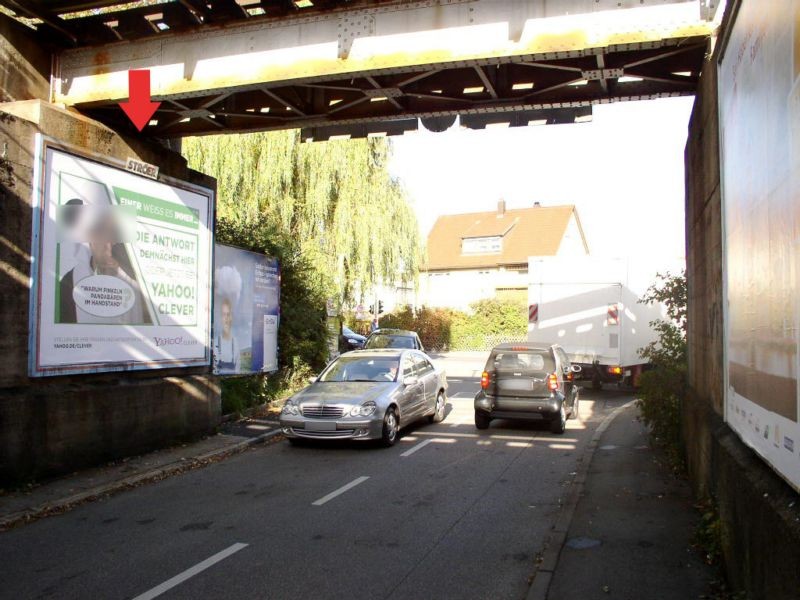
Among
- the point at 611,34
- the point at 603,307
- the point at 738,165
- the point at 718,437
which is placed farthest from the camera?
the point at 603,307

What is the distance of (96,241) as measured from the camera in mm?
9031

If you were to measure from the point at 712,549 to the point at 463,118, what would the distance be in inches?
268

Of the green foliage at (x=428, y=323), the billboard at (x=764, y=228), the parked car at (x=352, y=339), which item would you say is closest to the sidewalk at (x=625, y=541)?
the billboard at (x=764, y=228)

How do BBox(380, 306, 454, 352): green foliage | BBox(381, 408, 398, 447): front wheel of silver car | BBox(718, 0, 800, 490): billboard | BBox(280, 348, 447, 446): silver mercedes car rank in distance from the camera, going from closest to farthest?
BBox(718, 0, 800, 490): billboard < BBox(280, 348, 447, 446): silver mercedes car < BBox(381, 408, 398, 447): front wheel of silver car < BBox(380, 306, 454, 352): green foliage

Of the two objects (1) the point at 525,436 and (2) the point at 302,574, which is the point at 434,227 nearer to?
(1) the point at 525,436

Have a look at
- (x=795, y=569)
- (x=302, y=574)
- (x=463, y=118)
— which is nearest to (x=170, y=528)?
(x=302, y=574)

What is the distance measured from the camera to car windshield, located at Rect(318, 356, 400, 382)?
11.9m

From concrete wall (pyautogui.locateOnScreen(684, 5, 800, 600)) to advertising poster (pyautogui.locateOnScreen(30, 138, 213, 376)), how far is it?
24.5ft

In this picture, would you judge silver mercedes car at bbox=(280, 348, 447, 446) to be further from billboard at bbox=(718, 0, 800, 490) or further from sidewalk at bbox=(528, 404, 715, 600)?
billboard at bbox=(718, 0, 800, 490)

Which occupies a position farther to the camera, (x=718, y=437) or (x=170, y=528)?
(x=170, y=528)

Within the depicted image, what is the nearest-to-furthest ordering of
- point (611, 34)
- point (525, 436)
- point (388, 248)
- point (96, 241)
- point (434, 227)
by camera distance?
point (611, 34) < point (96, 241) < point (525, 436) < point (388, 248) < point (434, 227)

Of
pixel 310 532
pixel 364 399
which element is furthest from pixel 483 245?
pixel 310 532

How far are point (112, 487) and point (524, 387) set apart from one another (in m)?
6.95

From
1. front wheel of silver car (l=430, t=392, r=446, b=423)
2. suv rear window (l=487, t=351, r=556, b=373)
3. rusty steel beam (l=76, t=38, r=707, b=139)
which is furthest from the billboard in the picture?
front wheel of silver car (l=430, t=392, r=446, b=423)
